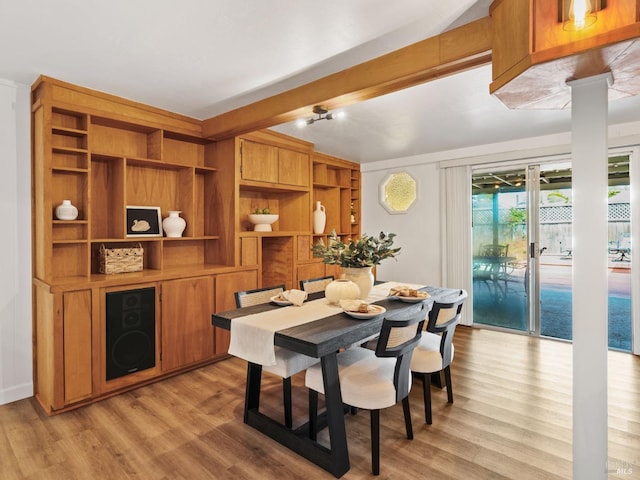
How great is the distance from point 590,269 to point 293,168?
11.6 feet

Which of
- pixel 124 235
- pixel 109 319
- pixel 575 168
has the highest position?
pixel 575 168

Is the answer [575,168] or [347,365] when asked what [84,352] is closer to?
[347,365]

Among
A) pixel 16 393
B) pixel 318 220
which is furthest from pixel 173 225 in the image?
pixel 318 220

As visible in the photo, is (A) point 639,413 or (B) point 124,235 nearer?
(A) point 639,413

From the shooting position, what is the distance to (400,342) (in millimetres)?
2000

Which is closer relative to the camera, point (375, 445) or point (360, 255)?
point (375, 445)

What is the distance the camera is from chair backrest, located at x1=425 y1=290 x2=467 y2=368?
8.09 feet

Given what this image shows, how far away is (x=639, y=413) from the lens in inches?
103

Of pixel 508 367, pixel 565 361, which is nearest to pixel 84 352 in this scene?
pixel 508 367

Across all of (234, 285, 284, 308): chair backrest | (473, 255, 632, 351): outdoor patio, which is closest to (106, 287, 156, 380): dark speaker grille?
(234, 285, 284, 308): chair backrest

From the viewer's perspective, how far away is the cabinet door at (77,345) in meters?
2.61

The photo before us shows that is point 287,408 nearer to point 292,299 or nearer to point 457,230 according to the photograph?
point 292,299

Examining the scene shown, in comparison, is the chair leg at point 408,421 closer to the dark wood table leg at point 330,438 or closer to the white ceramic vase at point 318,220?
the dark wood table leg at point 330,438

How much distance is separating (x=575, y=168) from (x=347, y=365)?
5.19ft
